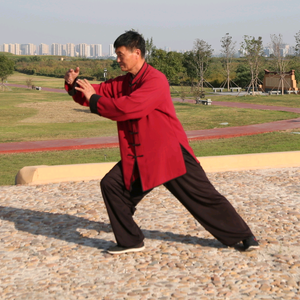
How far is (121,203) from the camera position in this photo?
3941 millimetres

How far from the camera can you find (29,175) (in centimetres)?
705

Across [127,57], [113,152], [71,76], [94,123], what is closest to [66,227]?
[71,76]

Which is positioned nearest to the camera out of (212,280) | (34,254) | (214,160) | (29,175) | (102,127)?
(212,280)

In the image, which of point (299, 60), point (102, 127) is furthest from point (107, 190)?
point (299, 60)

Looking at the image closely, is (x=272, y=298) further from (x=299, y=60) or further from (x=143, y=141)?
(x=299, y=60)

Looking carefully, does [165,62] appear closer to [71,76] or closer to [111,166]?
[111,166]

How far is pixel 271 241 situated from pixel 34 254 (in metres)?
2.17

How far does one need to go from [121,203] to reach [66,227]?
127cm

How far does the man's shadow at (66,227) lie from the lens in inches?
174

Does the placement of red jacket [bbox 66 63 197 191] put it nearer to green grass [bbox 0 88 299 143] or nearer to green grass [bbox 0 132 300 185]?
green grass [bbox 0 132 300 185]

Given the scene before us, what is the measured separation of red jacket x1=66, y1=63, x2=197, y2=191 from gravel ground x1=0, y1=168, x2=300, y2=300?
718mm

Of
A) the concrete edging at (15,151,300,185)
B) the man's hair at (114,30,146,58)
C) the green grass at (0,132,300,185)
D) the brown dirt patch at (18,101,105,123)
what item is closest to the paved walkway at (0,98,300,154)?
the green grass at (0,132,300,185)

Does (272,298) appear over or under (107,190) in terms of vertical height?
under

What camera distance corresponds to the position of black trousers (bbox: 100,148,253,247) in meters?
3.88
